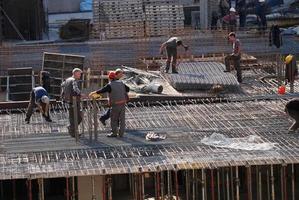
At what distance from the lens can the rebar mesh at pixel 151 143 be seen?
13.1 m

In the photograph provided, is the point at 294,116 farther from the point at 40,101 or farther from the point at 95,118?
the point at 40,101

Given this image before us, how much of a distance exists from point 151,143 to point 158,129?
4.06 ft

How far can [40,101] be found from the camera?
53.6 feet

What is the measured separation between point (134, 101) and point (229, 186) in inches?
188

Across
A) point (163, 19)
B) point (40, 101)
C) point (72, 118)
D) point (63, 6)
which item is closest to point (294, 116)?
point (72, 118)

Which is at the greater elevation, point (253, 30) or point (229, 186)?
point (253, 30)

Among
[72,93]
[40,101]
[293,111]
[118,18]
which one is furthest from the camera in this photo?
[118,18]

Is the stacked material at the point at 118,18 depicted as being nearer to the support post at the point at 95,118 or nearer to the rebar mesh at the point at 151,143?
the rebar mesh at the point at 151,143

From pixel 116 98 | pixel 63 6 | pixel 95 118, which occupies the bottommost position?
pixel 95 118

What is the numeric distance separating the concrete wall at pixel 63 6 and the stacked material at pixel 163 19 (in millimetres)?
8825

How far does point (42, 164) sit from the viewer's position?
13.4 m

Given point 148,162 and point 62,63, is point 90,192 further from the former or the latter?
point 62,63

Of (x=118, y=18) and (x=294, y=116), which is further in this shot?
(x=118, y=18)

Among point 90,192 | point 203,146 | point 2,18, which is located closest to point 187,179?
point 203,146
